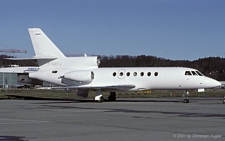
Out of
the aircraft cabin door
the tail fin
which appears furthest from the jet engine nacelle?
the tail fin

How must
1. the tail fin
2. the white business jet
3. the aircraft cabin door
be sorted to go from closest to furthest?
the white business jet, the aircraft cabin door, the tail fin

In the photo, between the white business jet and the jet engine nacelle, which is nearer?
the white business jet

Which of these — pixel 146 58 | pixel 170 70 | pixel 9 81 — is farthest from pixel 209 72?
pixel 170 70

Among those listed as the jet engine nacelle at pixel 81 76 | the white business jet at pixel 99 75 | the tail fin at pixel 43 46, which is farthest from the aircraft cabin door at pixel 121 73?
the tail fin at pixel 43 46

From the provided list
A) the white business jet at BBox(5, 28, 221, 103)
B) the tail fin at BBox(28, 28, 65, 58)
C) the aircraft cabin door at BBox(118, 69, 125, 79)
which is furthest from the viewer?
the tail fin at BBox(28, 28, 65, 58)

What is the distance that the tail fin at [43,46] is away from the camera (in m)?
38.6

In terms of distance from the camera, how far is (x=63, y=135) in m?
13.0

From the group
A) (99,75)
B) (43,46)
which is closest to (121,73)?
(99,75)

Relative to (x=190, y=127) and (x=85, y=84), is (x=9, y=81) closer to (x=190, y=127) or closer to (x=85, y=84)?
(x=85, y=84)

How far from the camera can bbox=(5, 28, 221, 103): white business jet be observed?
115 ft

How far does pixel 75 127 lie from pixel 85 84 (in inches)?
863

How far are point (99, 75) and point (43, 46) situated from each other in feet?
20.0

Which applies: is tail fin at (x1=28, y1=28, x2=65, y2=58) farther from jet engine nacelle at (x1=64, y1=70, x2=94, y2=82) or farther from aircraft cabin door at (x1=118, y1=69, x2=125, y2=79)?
aircraft cabin door at (x1=118, y1=69, x2=125, y2=79)

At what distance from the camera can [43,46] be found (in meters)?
38.6
